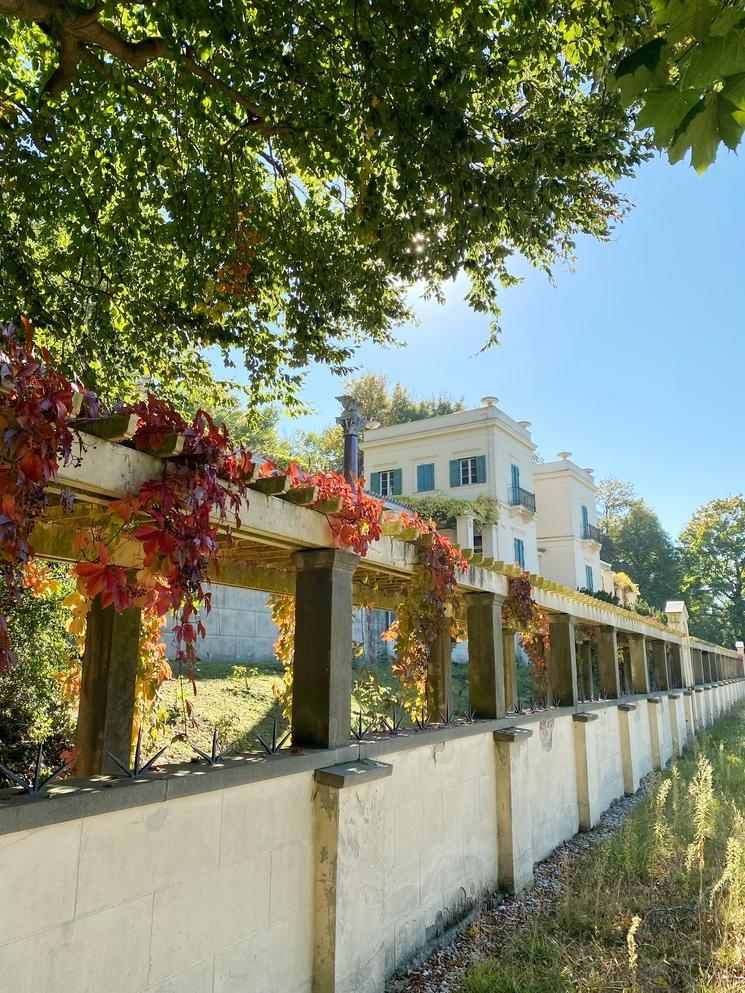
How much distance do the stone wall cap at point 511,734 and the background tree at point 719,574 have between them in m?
41.1

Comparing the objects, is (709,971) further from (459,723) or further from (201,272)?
(201,272)

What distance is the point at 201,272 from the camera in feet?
21.9

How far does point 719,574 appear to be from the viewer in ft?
140

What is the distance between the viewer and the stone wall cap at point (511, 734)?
621 centimetres

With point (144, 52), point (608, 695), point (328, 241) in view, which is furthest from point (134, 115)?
point (608, 695)

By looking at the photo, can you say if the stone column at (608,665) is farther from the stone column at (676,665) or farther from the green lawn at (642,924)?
the stone column at (676,665)

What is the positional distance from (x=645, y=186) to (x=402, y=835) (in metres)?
5.59

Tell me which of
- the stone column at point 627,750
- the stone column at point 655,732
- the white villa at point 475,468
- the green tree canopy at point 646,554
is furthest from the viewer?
the green tree canopy at point 646,554

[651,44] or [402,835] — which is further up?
[651,44]

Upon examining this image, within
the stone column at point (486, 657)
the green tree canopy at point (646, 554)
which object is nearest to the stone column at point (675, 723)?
the stone column at point (486, 657)

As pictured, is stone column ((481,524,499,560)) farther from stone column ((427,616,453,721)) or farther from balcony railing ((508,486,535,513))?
stone column ((427,616,453,721))

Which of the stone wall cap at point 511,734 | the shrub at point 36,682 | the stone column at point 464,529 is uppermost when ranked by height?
the stone column at point 464,529

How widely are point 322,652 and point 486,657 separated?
283 centimetres

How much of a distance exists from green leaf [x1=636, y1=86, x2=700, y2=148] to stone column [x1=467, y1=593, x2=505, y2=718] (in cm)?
519
